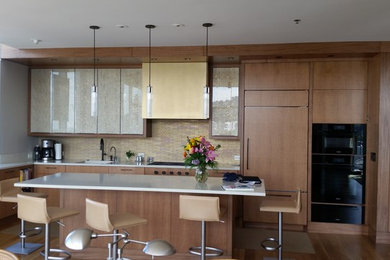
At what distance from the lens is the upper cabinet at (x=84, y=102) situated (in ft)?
19.5

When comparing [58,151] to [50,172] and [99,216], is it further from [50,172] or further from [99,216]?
[99,216]

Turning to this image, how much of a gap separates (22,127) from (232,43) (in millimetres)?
3946

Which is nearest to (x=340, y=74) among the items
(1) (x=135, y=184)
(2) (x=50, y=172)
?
(1) (x=135, y=184)

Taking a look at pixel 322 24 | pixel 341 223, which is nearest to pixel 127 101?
pixel 322 24

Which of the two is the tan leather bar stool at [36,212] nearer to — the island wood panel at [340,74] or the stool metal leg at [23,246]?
the stool metal leg at [23,246]

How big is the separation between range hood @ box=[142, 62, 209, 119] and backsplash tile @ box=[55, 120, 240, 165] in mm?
494

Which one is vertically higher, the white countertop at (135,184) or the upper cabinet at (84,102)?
the upper cabinet at (84,102)

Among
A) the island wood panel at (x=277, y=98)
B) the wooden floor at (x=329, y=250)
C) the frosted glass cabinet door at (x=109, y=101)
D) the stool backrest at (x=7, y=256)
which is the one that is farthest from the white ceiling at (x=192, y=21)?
the wooden floor at (x=329, y=250)

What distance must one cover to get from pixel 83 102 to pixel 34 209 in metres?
3.06

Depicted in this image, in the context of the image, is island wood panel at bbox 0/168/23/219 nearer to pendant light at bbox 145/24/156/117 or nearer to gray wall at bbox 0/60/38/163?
gray wall at bbox 0/60/38/163

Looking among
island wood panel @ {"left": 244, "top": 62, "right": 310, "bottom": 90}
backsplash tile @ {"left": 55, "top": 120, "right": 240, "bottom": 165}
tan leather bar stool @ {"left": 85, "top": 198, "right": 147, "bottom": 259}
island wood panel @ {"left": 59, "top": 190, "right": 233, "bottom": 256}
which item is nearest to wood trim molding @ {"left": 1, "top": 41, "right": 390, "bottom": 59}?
island wood panel @ {"left": 244, "top": 62, "right": 310, "bottom": 90}

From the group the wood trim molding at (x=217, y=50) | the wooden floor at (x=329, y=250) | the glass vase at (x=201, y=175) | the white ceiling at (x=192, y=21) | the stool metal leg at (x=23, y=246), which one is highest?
the white ceiling at (x=192, y=21)

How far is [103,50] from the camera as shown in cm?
533

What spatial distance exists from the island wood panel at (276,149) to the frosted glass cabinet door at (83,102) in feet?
9.04
